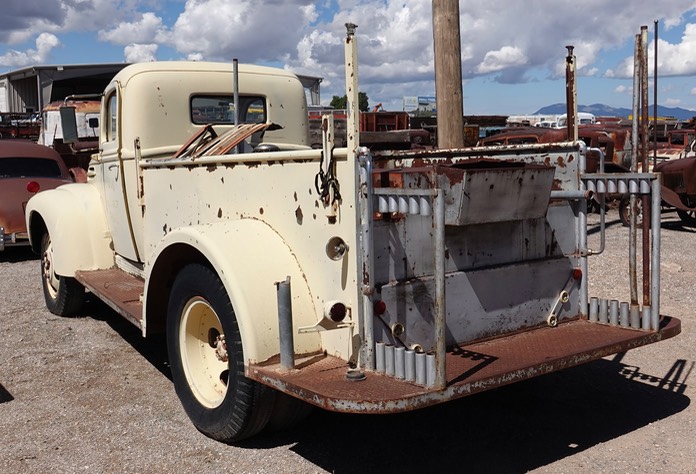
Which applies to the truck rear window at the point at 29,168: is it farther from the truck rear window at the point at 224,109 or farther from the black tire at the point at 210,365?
the black tire at the point at 210,365

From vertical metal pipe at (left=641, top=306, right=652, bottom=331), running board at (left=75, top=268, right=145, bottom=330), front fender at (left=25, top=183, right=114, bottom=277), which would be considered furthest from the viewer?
Answer: front fender at (left=25, top=183, right=114, bottom=277)

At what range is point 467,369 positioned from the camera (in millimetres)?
3404

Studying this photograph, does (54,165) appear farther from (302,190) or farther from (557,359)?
(557,359)

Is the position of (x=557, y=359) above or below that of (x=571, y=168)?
below

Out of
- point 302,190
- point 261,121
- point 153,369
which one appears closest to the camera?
point 302,190

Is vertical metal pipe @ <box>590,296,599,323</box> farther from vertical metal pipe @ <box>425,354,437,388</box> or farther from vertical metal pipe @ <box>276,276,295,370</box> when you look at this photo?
vertical metal pipe @ <box>276,276,295,370</box>

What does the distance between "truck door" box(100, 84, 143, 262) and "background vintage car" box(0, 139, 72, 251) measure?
500 cm

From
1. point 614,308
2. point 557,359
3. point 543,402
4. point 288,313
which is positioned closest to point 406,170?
point 288,313

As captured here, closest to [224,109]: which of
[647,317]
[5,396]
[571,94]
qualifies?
[5,396]

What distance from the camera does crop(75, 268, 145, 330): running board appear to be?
16.0 feet

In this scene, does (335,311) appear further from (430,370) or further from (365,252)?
(430,370)

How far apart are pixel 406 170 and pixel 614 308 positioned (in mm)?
1466

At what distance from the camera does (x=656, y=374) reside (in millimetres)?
5250

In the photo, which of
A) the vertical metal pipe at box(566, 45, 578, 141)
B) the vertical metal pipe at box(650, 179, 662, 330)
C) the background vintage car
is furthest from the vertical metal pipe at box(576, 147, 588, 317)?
the background vintage car
